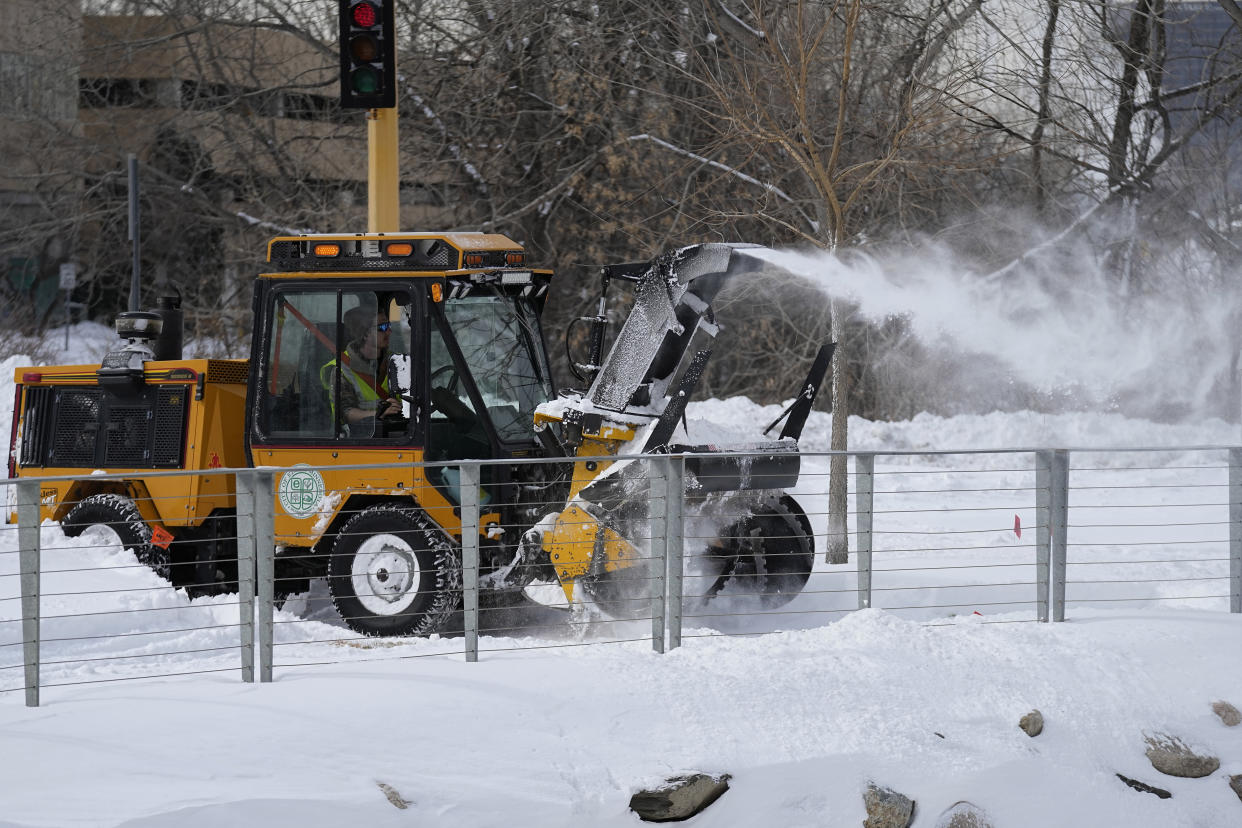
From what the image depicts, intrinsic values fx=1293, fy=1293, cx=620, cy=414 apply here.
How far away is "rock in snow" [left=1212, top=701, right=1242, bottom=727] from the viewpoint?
21.4 ft

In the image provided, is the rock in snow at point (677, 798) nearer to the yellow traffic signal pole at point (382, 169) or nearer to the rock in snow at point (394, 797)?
the rock in snow at point (394, 797)

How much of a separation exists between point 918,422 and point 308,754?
1199 centimetres

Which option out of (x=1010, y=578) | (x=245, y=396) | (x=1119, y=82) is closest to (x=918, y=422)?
(x=1119, y=82)

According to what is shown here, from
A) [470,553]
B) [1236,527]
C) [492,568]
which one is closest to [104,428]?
[492,568]

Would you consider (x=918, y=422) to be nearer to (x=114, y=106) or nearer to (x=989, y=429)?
(x=989, y=429)

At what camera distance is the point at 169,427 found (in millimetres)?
8922

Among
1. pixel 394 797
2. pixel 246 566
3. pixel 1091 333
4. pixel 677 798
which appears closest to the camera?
pixel 394 797

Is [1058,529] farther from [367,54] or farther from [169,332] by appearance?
[169,332]

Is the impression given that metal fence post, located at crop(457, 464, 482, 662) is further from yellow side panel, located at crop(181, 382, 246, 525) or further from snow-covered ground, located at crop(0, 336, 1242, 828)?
yellow side panel, located at crop(181, 382, 246, 525)

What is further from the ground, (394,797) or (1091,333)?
(1091,333)

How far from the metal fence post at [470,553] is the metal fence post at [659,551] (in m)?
0.91

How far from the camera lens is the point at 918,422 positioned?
53.0 ft

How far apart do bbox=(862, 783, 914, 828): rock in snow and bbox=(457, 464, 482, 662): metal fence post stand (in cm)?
205

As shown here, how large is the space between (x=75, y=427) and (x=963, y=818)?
22.3ft
